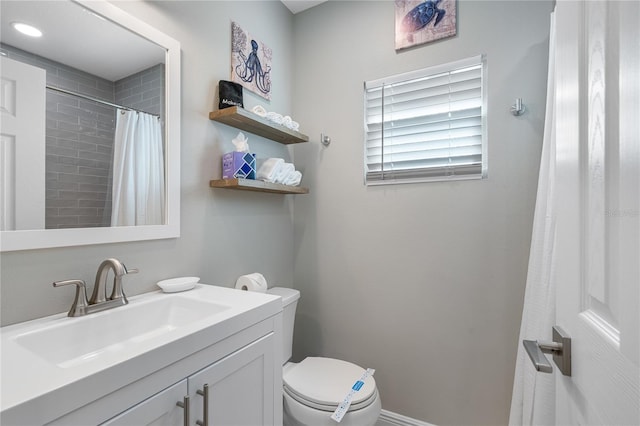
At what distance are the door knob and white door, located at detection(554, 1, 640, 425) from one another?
18mm

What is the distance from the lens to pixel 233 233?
1.63 meters

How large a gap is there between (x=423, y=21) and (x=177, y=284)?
1826 millimetres

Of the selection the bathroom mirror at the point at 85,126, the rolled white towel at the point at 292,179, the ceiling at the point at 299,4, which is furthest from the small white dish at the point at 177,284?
the ceiling at the point at 299,4

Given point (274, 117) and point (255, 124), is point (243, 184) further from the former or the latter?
point (274, 117)

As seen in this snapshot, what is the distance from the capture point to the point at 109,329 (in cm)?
100

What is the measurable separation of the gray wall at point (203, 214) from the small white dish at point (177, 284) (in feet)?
0.19

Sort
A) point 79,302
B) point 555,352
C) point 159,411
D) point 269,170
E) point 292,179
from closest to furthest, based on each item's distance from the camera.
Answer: point 555,352 → point 159,411 → point 79,302 → point 269,170 → point 292,179

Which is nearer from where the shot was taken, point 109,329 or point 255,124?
point 109,329

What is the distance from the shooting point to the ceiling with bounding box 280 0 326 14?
1982mm

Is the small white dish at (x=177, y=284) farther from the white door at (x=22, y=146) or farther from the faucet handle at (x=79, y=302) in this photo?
the white door at (x=22, y=146)

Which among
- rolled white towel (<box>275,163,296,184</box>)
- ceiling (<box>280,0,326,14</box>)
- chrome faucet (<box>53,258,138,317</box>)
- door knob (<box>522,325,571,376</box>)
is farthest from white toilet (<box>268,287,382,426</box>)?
ceiling (<box>280,0,326,14</box>)

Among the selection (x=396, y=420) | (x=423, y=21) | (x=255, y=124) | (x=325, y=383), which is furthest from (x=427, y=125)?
(x=396, y=420)

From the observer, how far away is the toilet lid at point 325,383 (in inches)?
52.1

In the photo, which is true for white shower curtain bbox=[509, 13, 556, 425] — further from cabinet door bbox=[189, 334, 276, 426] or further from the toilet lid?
cabinet door bbox=[189, 334, 276, 426]
